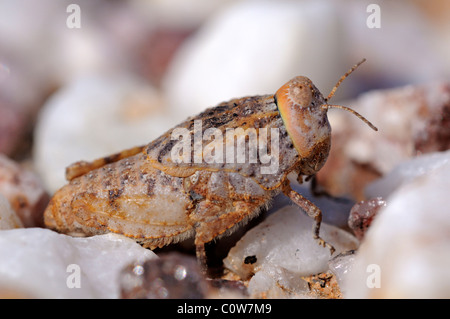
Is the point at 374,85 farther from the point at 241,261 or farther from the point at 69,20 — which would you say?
the point at 241,261

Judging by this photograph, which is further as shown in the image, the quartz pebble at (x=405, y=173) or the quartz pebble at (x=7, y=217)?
the quartz pebble at (x=405, y=173)

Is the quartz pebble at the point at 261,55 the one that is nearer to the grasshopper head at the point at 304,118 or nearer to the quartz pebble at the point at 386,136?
the quartz pebble at the point at 386,136

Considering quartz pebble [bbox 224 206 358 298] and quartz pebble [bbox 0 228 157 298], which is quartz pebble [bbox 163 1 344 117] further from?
quartz pebble [bbox 0 228 157 298]

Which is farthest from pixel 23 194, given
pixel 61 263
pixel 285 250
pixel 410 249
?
pixel 410 249

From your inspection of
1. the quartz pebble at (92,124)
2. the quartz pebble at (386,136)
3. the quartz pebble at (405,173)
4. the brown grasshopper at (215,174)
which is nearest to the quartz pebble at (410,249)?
the brown grasshopper at (215,174)

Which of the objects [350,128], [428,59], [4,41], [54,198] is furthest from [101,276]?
[428,59]

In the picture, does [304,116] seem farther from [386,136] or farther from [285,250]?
[386,136]
